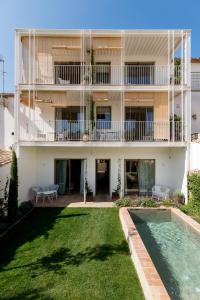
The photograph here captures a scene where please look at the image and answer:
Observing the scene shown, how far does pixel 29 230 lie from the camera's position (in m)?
12.1

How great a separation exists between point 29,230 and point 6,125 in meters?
12.0

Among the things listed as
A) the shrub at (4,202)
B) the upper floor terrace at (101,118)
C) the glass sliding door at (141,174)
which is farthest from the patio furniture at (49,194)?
the glass sliding door at (141,174)

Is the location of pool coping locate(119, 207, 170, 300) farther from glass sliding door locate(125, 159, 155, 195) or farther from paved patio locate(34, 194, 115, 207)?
glass sliding door locate(125, 159, 155, 195)

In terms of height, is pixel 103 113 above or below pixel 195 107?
below

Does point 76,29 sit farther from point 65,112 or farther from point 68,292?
point 68,292

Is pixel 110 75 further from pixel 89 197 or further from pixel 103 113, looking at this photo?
pixel 89 197

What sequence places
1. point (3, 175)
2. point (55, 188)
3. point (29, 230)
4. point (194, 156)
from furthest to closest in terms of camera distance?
point (55, 188), point (194, 156), point (3, 175), point (29, 230)

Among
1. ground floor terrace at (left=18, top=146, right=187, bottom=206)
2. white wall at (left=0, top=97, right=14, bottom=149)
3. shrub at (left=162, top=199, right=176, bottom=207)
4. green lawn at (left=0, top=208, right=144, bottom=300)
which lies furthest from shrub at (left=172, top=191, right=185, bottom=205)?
white wall at (left=0, top=97, right=14, bottom=149)

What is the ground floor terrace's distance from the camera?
779 inches

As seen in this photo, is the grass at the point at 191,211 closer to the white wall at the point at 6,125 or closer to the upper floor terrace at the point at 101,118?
the upper floor terrace at the point at 101,118

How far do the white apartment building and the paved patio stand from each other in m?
1.25

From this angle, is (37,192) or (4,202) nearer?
(4,202)

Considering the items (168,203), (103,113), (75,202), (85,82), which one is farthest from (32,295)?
(103,113)

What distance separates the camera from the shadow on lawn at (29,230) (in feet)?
31.7
